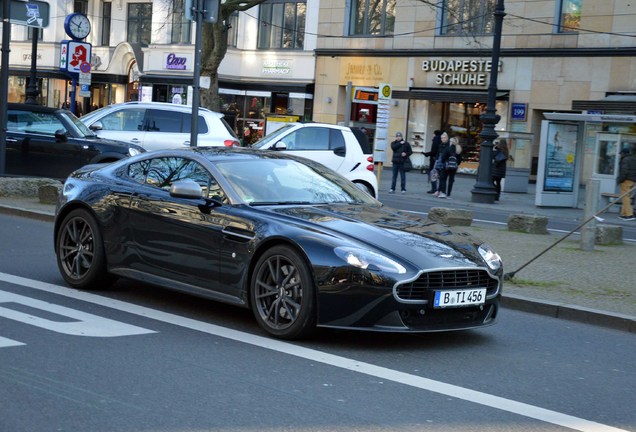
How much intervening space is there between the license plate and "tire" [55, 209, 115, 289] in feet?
10.9

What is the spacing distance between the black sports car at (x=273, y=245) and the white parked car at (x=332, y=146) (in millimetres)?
11659

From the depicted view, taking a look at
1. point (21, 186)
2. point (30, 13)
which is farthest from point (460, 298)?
point (30, 13)

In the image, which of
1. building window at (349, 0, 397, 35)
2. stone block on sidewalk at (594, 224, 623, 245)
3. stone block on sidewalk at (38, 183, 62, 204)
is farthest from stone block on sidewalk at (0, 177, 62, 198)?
building window at (349, 0, 397, 35)

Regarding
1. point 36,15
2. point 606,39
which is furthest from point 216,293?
point 606,39

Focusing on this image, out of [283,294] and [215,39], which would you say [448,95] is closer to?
[215,39]

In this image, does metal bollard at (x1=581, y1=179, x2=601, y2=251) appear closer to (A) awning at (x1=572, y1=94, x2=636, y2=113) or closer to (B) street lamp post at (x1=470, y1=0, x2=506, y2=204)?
(B) street lamp post at (x1=470, y1=0, x2=506, y2=204)

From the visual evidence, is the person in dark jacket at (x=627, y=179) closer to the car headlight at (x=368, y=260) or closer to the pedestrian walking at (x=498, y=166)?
the pedestrian walking at (x=498, y=166)

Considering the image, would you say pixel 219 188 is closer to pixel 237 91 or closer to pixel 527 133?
pixel 527 133

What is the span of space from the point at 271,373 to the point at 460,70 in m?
33.9

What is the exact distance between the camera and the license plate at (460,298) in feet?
23.5

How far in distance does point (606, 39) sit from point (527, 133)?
451cm

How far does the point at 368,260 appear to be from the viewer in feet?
23.1

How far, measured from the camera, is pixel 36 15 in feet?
61.4

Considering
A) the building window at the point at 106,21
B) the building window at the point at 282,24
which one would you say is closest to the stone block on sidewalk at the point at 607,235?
the building window at the point at 282,24
